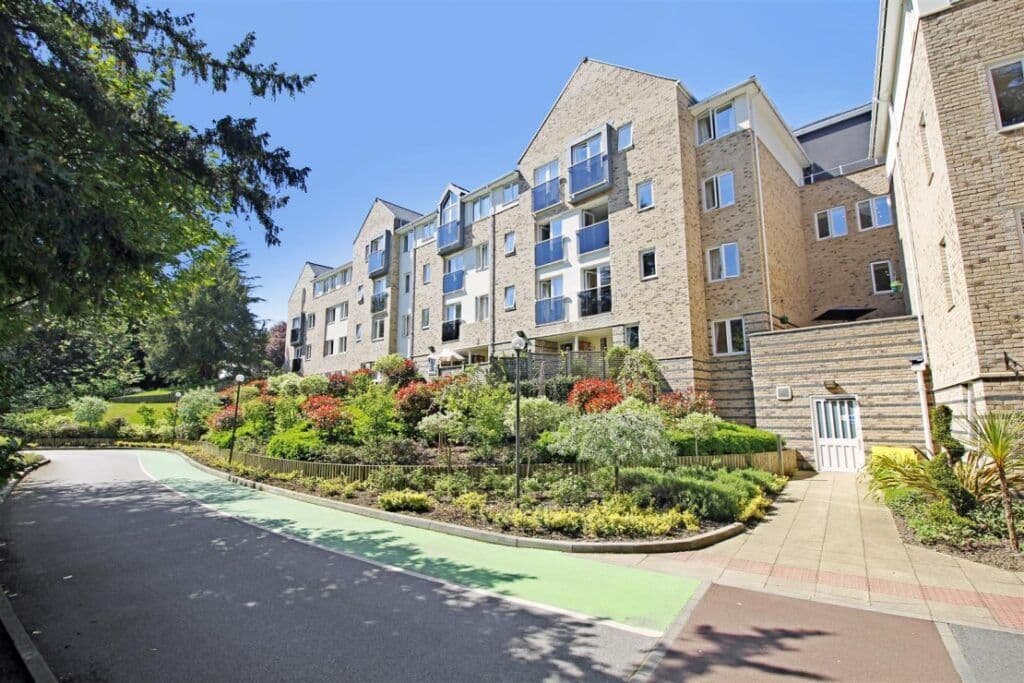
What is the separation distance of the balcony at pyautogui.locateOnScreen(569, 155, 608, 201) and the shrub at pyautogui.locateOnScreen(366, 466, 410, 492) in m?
14.3

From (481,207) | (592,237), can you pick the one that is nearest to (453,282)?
(481,207)

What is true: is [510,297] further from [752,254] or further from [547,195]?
[752,254]

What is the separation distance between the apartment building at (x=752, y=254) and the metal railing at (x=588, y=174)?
88 mm

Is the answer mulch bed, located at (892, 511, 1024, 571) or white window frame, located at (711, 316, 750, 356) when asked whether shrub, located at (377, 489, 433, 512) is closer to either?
mulch bed, located at (892, 511, 1024, 571)

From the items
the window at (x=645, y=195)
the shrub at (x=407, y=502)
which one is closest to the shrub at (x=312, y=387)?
the shrub at (x=407, y=502)

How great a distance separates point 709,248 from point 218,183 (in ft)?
53.2

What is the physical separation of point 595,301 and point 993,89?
41.6 feet

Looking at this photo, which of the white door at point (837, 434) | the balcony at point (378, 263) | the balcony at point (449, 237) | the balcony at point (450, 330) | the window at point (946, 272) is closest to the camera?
the window at point (946, 272)

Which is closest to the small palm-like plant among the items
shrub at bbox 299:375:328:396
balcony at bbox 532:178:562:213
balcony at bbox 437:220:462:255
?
balcony at bbox 532:178:562:213

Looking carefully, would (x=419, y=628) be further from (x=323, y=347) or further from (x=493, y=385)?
(x=323, y=347)

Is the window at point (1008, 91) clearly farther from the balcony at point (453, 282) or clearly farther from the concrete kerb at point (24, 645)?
the balcony at point (453, 282)

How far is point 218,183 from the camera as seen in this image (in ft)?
21.3

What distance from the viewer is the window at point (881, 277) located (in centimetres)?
1834

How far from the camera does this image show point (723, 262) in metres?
17.7
